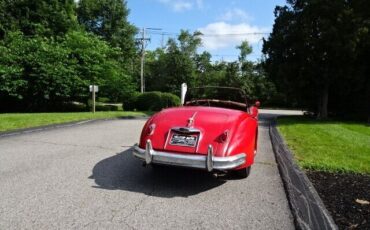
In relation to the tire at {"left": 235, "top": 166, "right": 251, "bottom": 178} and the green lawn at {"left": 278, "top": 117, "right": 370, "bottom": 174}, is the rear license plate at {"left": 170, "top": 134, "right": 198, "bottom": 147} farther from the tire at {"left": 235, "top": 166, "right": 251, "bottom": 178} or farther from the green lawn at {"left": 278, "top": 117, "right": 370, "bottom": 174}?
the green lawn at {"left": 278, "top": 117, "right": 370, "bottom": 174}

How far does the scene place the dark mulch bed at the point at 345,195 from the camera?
429 cm

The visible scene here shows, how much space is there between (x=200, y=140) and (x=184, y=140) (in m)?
0.24

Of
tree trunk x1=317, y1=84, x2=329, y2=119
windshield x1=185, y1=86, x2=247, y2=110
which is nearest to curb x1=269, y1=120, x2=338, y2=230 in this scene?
windshield x1=185, y1=86, x2=247, y2=110

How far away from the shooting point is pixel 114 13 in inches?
1781

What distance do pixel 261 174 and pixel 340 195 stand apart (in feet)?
5.18

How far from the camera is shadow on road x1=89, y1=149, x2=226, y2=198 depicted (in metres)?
5.45

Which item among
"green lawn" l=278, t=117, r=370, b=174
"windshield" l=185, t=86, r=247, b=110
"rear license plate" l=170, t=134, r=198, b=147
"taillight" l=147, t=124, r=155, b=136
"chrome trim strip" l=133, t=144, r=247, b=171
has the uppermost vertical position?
"windshield" l=185, t=86, r=247, b=110

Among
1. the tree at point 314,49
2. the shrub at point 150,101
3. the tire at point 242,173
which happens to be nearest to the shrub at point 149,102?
the shrub at point 150,101

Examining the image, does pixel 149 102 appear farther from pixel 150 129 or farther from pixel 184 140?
pixel 184 140

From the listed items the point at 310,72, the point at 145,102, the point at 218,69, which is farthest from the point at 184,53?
the point at 310,72

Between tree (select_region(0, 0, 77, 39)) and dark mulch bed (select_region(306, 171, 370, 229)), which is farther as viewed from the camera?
tree (select_region(0, 0, 77, 39))

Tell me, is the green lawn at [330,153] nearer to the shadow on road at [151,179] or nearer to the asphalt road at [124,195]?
the asphalt road at [124,195]

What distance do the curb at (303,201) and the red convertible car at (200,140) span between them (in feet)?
2.46

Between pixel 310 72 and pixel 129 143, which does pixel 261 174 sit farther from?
pixel 310 72
